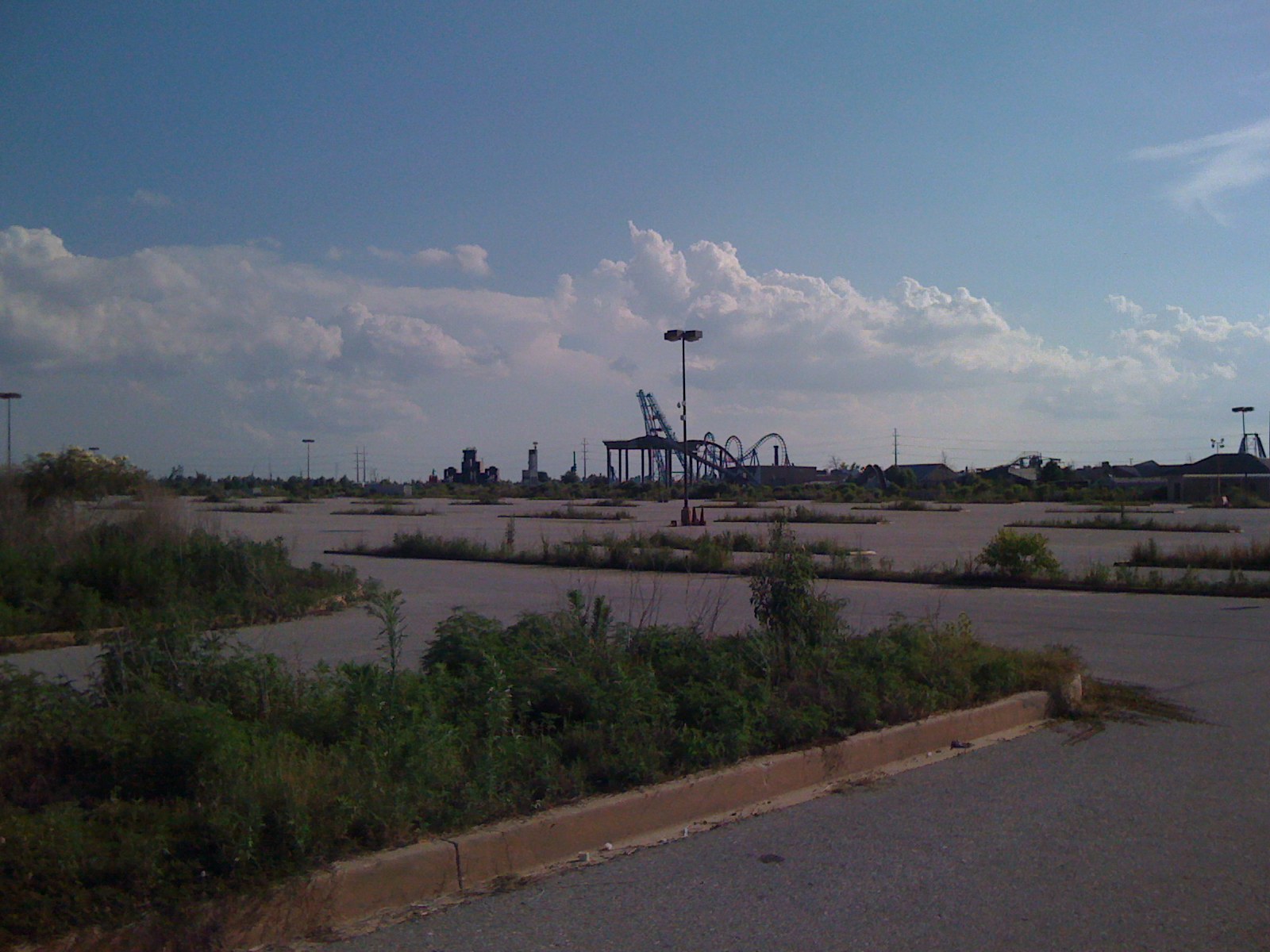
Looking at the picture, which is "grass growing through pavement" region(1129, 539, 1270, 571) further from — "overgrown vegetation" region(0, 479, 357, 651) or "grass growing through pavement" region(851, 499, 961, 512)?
"grass growing through pavement" region(851, 499, 961, 512)

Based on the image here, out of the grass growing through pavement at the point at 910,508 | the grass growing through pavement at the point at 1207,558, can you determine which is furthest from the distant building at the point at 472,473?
the grass growing through pavement at the point at 1207,558

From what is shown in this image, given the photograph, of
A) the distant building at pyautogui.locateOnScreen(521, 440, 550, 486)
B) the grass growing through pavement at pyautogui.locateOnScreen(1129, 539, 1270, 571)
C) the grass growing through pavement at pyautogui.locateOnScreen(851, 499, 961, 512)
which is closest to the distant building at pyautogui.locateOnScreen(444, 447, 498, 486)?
the distant building at pyautogui.locateOnScreen(521, 440, 550, 486)

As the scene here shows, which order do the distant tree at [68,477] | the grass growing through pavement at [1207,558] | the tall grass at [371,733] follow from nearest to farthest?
the tall grass at [371,733] → the distant tree at [68,477] → the grass growing through pavement at [1207,558]

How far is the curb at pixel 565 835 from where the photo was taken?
16.3ft

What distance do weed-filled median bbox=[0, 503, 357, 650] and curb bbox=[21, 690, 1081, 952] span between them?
26.4 feet

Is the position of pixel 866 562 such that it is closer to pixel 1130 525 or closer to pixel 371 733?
pixel 371 733

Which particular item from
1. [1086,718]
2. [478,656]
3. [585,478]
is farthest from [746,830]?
[585,478]

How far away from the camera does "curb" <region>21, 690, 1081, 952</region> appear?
4770 mm

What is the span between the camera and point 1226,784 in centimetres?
733

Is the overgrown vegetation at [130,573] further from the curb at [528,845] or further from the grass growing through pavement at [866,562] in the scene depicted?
the curb at [528,845]

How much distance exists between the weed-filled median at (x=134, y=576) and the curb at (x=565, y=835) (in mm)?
8050

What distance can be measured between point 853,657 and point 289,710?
4.63 metres

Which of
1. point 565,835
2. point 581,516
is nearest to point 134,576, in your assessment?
point 565,835

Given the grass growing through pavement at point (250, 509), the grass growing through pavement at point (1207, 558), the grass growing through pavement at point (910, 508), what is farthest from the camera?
the grass growing through pavement at point (910, 508)
